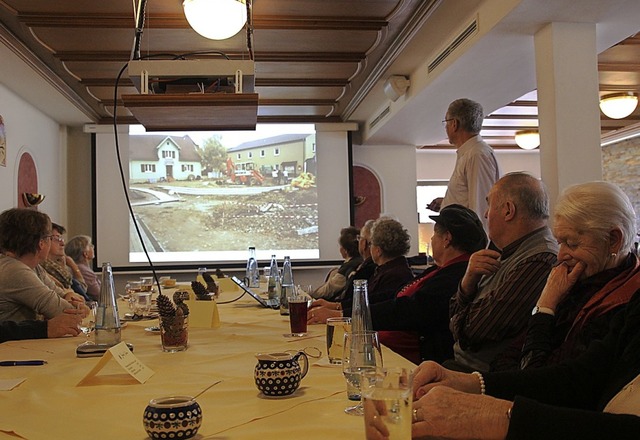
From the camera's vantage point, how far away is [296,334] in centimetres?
233

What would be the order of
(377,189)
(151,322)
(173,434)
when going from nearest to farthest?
(173,434) → (151,322) → (377,189)

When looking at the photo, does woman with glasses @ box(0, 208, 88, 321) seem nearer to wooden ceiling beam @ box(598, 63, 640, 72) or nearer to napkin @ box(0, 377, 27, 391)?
napkin @ box(0, 377, 27, 391)

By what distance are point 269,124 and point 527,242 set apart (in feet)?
21.6

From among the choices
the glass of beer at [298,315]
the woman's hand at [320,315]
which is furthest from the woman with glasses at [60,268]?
the glass of beer at [298,315]

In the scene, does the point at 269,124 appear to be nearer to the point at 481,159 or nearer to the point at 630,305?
the point at 481,159

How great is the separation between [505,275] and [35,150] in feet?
21.6

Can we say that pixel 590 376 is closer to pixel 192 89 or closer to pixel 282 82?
pixel 192 89

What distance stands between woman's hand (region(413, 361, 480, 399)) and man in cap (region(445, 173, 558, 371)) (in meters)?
0.74

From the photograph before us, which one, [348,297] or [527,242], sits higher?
[527,242]

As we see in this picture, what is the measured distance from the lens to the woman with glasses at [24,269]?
9.11ft

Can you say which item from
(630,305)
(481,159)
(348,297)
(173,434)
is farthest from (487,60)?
(173,434)

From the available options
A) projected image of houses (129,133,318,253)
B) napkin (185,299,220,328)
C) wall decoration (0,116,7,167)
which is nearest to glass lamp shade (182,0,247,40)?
napkin (185,299,220,328)

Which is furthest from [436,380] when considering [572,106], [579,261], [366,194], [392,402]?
[366,194]

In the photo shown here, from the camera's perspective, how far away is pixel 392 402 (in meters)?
0.97
